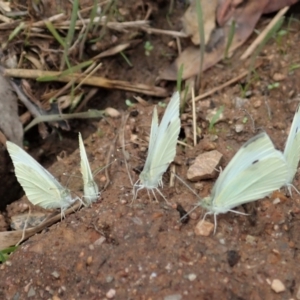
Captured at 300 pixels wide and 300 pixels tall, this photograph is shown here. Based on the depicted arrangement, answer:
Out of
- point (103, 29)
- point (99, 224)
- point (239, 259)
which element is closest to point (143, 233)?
point (99, 224)

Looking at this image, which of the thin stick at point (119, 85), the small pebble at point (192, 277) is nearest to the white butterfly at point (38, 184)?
the small pebble at point (192, 277)

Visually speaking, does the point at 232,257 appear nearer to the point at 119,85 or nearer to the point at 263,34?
the point at 119,85

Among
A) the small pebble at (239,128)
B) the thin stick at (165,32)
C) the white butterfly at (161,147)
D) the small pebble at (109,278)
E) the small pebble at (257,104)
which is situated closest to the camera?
the small pebble at (109,278)

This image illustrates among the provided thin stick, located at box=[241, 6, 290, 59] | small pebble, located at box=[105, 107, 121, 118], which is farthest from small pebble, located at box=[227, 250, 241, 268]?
thin stick, located at box=[241, 6, 290, 59]

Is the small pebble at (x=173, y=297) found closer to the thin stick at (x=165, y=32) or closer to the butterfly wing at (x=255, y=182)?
the butterfly wing at (x=255, y=182)

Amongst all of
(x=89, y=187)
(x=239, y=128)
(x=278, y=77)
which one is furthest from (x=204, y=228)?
(x=278, y=77)

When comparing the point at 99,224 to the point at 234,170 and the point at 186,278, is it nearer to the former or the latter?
the point at 186,278
